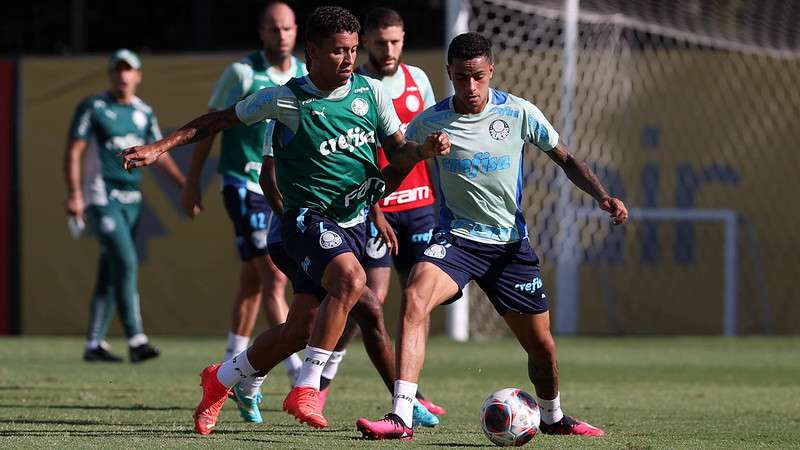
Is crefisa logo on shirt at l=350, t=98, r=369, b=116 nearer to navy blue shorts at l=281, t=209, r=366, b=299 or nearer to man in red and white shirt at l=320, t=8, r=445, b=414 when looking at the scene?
navy blue shorts at l=281, t=209, r=366, b=299

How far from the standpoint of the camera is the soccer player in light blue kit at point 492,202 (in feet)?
21.8

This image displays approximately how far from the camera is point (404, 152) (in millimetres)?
6480

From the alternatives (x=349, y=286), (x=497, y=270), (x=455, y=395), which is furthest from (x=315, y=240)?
(x=455, y=395)

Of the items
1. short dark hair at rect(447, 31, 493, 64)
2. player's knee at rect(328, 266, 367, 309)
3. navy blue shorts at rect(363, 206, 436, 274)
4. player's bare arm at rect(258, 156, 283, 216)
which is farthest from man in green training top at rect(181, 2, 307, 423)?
player's knee at rect(328, 266, 367, 309)

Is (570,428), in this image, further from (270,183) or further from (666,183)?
(666,183)

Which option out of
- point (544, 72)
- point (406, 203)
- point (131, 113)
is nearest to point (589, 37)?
point (544, 72)

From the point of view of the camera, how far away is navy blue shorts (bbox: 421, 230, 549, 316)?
6625 millimetres

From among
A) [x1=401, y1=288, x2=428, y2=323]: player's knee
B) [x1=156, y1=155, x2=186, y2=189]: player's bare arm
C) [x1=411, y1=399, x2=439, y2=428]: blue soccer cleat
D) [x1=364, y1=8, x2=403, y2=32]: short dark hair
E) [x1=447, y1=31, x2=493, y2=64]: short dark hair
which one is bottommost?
[x1=411, y1=399, x2=439, y2=428]: blue soccer cleat

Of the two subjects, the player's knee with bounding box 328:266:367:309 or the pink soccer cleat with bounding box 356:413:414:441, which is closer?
the pink soccer cleat with bounding box 356:413:414:441

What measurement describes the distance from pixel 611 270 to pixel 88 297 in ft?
18.4

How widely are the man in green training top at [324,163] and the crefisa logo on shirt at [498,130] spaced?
0.42 m

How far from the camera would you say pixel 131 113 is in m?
11.5

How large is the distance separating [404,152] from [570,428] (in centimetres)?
154

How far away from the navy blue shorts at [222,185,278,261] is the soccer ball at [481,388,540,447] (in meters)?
A: 2.67
